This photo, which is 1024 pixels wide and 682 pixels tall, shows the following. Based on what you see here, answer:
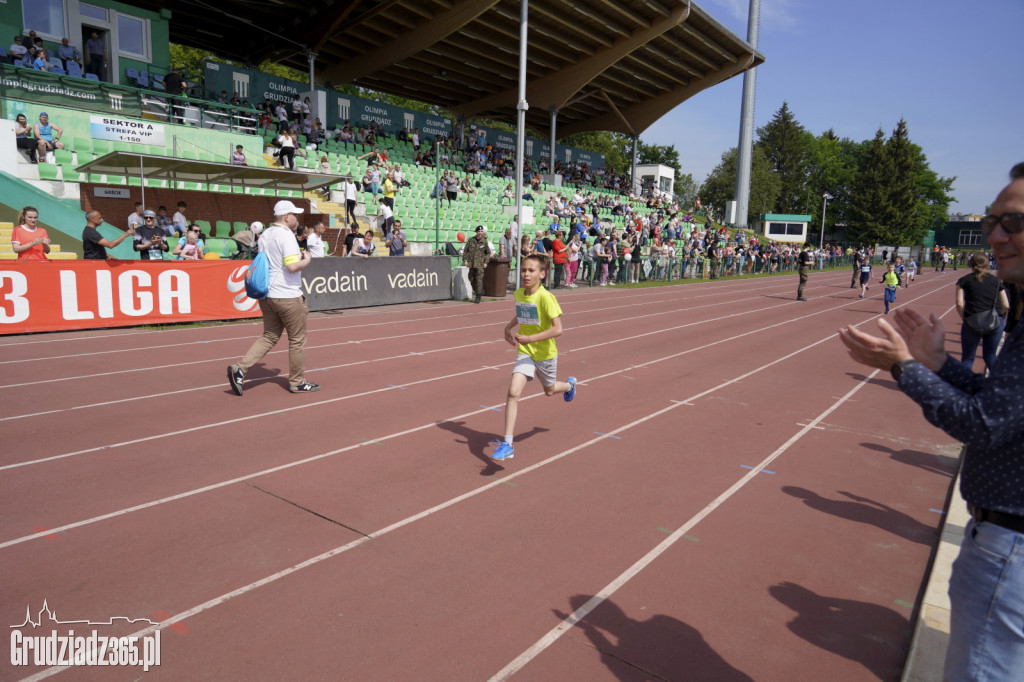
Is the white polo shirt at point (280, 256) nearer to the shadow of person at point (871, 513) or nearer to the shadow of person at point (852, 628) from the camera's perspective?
the shadow of person at point (871, 513)

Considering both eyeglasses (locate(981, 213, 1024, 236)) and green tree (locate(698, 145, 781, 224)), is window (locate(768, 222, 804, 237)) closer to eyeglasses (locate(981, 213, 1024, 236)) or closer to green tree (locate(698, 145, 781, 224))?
green tree (locate(698, 145, 781, 224))

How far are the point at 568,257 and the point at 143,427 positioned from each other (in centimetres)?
1898

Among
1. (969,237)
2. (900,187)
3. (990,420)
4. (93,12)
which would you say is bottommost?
(990,420)

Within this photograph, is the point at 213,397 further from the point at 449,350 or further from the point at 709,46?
the point at 709,46

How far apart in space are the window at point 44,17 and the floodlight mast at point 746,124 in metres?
47.4

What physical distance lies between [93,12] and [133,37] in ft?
4.88

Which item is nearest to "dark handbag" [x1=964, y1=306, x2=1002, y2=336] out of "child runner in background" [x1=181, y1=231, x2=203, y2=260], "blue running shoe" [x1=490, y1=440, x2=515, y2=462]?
"blue running shoe" [x1=490, y1=440, x2=515, y2=462]

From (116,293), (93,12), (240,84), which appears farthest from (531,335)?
(240,84)

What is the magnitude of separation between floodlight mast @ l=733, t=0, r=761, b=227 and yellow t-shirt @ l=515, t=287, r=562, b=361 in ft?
178

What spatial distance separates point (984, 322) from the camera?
28.4 ft

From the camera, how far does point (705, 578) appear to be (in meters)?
3.95

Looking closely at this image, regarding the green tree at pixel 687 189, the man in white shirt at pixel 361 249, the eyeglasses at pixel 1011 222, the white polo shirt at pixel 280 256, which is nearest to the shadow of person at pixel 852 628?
the eyeglasses at pixel 1011 222

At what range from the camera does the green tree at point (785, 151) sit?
93.6 m

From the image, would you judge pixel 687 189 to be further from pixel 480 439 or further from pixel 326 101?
pixel 480 439
